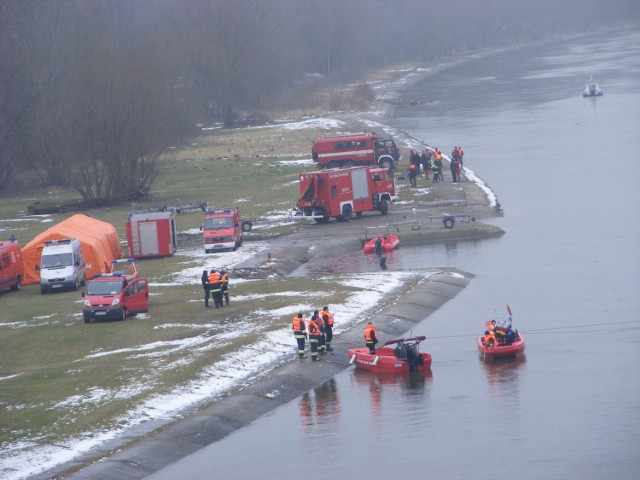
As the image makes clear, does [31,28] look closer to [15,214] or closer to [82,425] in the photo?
[15,214]

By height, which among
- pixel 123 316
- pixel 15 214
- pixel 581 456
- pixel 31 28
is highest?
pixel 31 28

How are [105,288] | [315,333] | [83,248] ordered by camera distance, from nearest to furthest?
1. [315,333]
2. [105,288]
3. [83,248]

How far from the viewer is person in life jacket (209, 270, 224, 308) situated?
41.6 m

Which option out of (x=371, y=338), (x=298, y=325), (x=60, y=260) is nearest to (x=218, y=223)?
(x=60, y=260)

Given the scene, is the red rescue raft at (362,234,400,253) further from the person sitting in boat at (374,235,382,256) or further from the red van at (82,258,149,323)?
the red van at (82,258,149,323)

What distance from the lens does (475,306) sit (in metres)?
43.9

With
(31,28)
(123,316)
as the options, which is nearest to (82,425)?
(123,316)

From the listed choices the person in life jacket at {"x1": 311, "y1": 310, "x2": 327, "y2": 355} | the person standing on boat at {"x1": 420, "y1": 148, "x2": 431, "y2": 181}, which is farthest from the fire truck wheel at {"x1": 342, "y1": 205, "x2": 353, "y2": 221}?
the person in life jacket at {"x1": 311, "y1": 310, "x2": 327, "y2": 355}

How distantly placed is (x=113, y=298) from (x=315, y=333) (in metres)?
9.16

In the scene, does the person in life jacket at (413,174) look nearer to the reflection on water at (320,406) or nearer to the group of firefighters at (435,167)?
the group of firefighters at (435,167)

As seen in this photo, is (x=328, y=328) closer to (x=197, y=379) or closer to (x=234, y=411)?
(x=197, y=379)

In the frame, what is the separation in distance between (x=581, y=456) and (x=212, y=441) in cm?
1024

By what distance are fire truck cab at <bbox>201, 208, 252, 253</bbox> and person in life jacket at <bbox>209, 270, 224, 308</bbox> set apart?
13599 millimetres

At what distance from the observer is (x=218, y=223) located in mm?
56531
